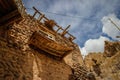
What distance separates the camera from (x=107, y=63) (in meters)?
29.3

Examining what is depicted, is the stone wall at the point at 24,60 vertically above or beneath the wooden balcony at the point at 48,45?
beneath

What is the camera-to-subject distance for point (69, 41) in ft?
40.5

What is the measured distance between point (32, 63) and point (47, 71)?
3.52 feet

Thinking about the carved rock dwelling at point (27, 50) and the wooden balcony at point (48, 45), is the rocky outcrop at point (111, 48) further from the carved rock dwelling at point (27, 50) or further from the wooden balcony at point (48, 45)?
the wooden balcony at point (48, 45)

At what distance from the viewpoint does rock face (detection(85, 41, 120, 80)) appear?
2609 cm

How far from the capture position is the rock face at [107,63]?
26094mm

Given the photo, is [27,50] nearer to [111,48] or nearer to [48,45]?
[48,45]

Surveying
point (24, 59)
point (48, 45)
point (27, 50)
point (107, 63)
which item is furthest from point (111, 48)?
point (24, 59)

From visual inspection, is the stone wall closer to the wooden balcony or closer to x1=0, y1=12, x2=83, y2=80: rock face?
x1=0, y1=12, x2=83, y2=80: rock face

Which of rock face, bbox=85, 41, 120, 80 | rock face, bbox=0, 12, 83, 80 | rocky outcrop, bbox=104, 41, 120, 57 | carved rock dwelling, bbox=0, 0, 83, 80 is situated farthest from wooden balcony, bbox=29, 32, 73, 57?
rocky outcrop, bbox=104, 41, 120, 57

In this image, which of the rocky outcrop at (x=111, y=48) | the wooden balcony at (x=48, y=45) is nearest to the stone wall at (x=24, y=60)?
the wooden balcony at (x=48, y=45)

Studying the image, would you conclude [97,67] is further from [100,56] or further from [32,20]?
[32,20]

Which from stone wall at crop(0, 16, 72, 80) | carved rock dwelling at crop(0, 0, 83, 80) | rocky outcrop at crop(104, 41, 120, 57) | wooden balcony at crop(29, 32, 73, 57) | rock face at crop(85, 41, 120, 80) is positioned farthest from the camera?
rocky outcrop at crop(104, 41, 120, 57)

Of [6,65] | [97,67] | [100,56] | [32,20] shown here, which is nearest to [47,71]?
[6,65]
